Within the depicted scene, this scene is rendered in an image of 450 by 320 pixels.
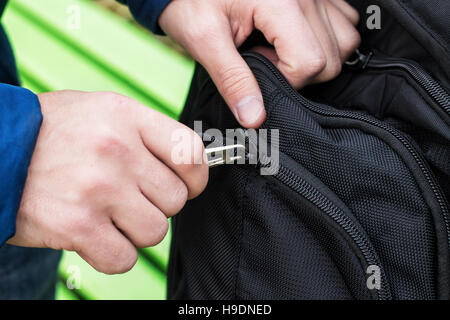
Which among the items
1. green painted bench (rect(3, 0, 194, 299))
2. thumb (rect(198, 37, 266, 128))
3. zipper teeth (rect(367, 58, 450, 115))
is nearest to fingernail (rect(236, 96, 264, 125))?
thumb (rect(198, 37, 266, 128))

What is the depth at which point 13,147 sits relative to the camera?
51 centimetres

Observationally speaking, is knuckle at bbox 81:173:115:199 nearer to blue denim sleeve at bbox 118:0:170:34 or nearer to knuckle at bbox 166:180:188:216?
knuckle at bbox 166:180:188:216

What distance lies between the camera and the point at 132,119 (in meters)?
0.55

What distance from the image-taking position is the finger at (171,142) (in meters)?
0.54

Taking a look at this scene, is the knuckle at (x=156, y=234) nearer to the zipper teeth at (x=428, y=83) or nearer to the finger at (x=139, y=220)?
the finger at (x=139, y=220)

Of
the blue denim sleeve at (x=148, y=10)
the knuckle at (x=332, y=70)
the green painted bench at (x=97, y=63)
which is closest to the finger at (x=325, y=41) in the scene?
the knuckle at (x=332, y=70)

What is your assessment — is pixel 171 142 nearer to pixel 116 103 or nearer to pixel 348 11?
pixel 116 103

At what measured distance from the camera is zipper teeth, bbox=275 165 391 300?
0.60m

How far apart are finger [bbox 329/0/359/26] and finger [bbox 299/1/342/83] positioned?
2.2 inches

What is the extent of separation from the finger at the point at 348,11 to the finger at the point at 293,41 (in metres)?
0.12

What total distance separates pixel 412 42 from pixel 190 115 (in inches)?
14.9

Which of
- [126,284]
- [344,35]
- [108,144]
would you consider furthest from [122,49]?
[108,144]
